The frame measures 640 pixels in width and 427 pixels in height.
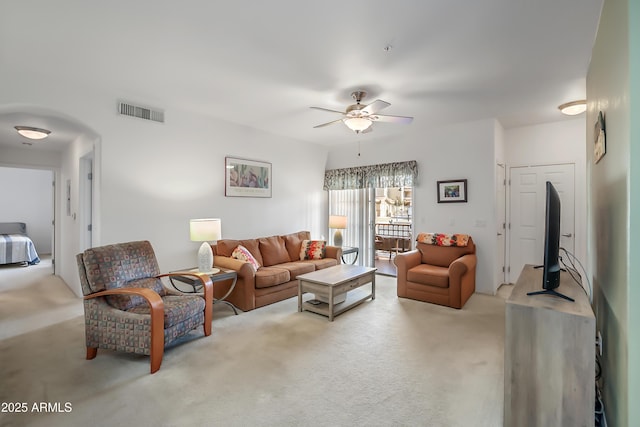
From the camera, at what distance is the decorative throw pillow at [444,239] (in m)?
4.41

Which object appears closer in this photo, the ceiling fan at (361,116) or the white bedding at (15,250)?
the ceiling fan at (361,116)

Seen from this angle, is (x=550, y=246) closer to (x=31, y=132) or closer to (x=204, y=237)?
(x=204, y=237)

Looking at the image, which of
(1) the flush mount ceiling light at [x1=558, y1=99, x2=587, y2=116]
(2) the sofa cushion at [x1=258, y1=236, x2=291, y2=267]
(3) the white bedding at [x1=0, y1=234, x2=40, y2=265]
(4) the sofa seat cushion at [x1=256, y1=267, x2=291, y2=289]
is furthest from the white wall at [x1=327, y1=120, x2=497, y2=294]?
(3) the white bedding at [x1=0, y1=234, x2=40, y2=265]

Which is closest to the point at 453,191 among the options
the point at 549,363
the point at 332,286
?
the point at 332,286

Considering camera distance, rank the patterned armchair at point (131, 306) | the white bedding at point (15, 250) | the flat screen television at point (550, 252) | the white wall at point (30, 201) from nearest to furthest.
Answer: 1. the flat screen television at point (550, 252)
2. the patterned armchair at point (131, 306)
3. the white bedding at point (15, 250)
4. the white wall at point (30, 201)

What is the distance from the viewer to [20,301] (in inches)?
163

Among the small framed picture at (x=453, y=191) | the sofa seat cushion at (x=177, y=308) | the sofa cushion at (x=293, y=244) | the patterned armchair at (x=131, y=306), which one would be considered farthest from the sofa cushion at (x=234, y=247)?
the small framed picture at (x=453, y=191)

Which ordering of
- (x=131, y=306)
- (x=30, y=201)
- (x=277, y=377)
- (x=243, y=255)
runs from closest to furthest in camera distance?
(x=277, y=377) → (x=131, y=306) → (x=243, y=255) → (x=30, y=201)

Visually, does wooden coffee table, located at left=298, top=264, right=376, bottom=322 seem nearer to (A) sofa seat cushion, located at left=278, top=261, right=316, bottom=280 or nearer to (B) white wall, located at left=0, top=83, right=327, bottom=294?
(A) sofa seat cushion, located at left=278, top=261, right=316, bottom=280

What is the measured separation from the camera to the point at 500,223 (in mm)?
4875

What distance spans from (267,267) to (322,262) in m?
0.88

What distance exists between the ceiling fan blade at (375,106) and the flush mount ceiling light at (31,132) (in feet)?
14.4

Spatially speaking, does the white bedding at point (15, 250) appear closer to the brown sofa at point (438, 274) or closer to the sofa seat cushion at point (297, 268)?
the sofa seat cushion at point (297, 268)

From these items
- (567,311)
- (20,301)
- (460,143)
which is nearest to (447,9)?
(567,311)
